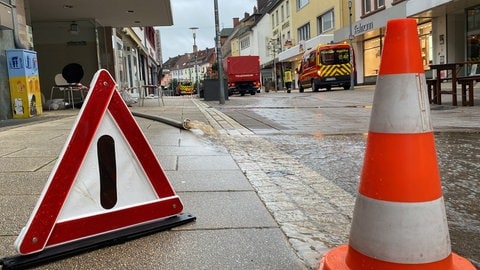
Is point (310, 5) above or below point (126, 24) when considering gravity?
above

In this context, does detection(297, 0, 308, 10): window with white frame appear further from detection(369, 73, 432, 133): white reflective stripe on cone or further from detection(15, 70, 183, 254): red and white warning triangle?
detection(369, 73, 432, 133): white reflective stripe on cone

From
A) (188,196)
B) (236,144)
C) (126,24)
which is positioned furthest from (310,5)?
(188,196)

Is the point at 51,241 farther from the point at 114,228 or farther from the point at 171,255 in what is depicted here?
the point at 171,255

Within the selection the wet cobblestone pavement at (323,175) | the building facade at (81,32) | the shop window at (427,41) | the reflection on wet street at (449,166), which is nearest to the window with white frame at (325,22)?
the shop window at (427,41)

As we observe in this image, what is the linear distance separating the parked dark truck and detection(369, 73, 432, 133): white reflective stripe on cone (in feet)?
106

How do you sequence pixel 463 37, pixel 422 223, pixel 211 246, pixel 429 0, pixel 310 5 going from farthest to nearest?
pixel 310 5, pixel 463 37, pixel 429 0, pixel 211 246, pixel 422 223

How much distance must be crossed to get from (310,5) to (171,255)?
44.3 meters

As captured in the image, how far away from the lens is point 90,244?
2.69 m

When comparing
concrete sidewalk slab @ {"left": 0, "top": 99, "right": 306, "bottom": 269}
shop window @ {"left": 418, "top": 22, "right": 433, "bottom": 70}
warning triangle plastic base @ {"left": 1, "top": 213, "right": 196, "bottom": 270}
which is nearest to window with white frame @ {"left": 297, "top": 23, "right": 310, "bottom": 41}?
shop window @ {"left": 418, "top": 22, "right": 433, "bottom": 70}

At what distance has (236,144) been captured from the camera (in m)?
7.11

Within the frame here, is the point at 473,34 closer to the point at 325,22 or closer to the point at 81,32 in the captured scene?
the point at 81,32

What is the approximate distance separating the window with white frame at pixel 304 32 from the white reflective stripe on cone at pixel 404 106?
1789 inches

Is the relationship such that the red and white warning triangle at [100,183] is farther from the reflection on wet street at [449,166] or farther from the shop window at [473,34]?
the shop window at [473,34]

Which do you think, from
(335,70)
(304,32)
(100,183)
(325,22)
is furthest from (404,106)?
(304,32)
